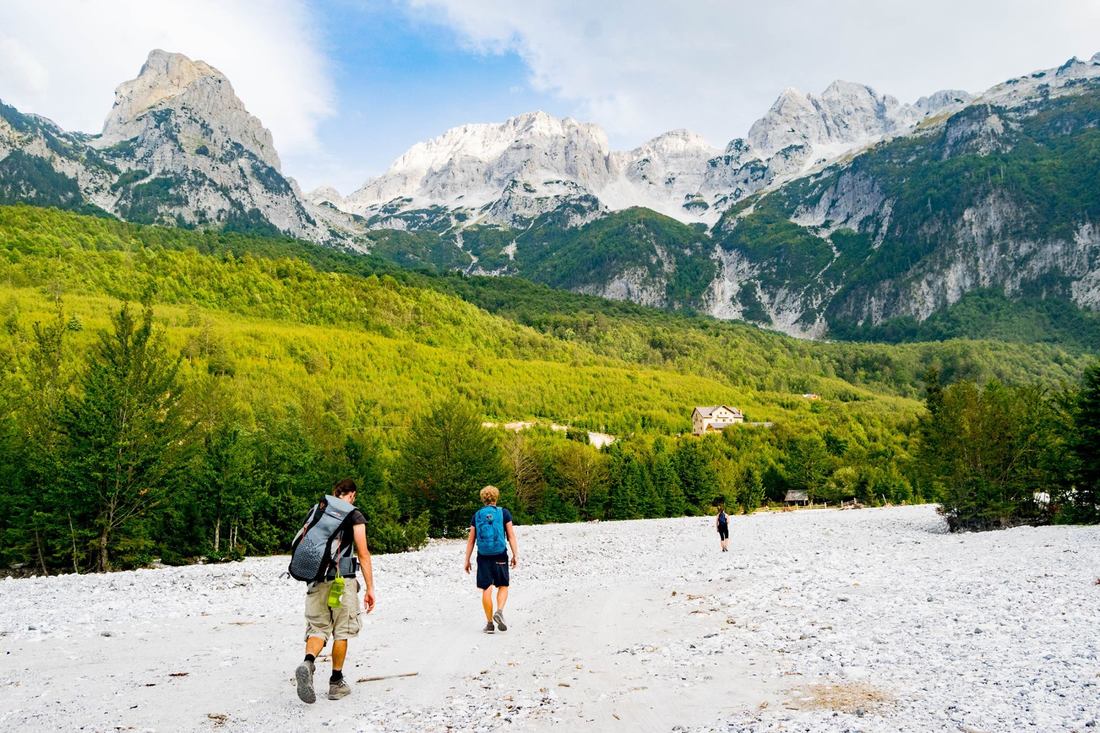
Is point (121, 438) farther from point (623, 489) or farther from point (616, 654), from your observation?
point (623, 489)

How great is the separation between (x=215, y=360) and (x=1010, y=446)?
348 ft

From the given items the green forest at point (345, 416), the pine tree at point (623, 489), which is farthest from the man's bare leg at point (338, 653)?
the pine tree at point (623, 489)

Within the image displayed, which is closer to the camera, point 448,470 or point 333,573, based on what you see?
point 333,573

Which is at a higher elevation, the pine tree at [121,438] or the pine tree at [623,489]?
the pine tree at [121,438]

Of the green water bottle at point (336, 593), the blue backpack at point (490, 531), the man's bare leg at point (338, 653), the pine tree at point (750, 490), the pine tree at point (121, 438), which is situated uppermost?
the pine tree at point (121, 438)

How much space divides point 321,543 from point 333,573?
0.42 m

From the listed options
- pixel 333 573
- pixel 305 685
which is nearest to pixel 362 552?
pixel 333 573

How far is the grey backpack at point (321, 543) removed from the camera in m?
7.89

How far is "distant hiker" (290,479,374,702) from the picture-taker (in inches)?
310

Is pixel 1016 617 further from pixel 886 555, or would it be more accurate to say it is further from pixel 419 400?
pixel 419 400

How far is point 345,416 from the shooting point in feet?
313

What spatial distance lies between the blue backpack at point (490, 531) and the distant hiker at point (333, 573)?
3.47m

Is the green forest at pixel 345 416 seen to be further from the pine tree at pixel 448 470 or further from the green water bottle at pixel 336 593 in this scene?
the green water bottle at pixel 336 593

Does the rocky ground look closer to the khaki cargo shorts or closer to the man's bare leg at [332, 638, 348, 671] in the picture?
the man's bare leg at [332, 638, 348, 671]
